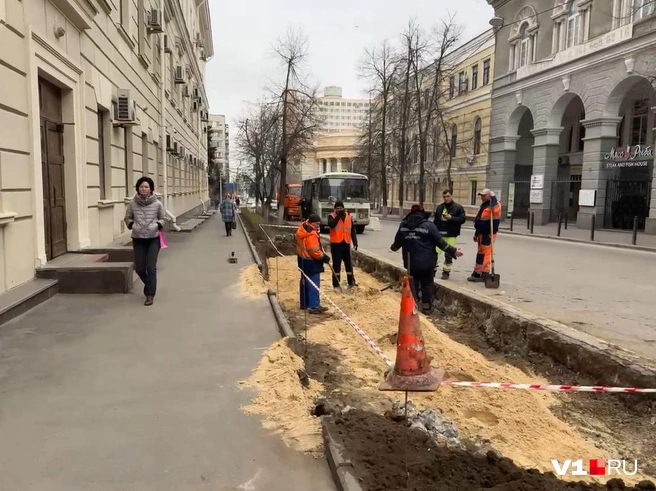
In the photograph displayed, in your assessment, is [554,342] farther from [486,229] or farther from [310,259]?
[486,229]

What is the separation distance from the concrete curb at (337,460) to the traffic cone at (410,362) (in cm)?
45

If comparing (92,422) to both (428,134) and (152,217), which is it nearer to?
(152,217)

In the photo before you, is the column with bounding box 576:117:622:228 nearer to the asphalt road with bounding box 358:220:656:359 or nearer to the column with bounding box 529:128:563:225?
the column with bounding box 529:128:563:225

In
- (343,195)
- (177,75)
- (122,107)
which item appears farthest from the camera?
(343,195)

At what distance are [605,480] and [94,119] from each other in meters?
10.00

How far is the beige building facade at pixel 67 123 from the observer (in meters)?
6.48

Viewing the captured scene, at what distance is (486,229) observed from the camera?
32.7 ft

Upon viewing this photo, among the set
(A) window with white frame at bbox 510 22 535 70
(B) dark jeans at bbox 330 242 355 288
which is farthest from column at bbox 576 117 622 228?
(B) dark jeans at bbox 330 242 355 288

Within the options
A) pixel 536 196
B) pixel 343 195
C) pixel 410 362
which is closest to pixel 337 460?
pixel 410 362

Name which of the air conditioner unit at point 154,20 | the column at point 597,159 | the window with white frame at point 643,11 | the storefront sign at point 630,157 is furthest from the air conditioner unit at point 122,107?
the column at point 597,159

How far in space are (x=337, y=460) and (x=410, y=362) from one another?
3.20 ft

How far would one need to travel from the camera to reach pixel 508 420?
4.28 m

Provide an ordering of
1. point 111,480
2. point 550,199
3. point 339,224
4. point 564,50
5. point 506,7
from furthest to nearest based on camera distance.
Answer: point 506,7
point 550,199
point 564,50
point 339,224
point 111,480

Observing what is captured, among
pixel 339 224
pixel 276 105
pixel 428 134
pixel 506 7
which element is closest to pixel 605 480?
pixel 339 224
